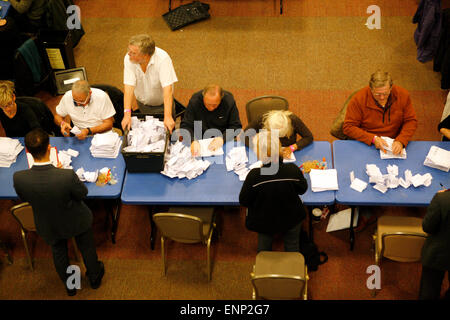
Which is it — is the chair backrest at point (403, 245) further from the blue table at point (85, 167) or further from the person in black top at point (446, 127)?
the blue table at point (85, 167)

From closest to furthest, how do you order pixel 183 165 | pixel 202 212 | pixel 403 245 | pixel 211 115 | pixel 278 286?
pixel 278 286, pixel 403 245, pixel 183 165, pixel 202 212, pixel 211 115

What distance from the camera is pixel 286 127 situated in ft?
13.8

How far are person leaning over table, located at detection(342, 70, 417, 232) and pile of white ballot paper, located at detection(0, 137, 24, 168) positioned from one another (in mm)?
3179

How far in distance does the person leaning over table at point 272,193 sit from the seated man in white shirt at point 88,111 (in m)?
1.84

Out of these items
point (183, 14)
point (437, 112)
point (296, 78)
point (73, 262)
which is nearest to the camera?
point (73, 262)

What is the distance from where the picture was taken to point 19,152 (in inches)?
181

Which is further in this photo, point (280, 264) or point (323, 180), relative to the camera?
point (323, 180)

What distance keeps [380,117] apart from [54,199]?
9.87 ft

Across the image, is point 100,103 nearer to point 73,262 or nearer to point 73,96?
Answer: point 73,96

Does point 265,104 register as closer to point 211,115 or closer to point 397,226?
point 211,115

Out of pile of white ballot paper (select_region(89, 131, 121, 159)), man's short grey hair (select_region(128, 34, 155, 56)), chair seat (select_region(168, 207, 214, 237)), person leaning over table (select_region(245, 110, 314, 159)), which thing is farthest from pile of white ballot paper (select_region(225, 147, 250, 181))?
man's short grey hair (select_region(128, 34, 155, 56))

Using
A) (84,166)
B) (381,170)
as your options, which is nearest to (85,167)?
(84,166)
